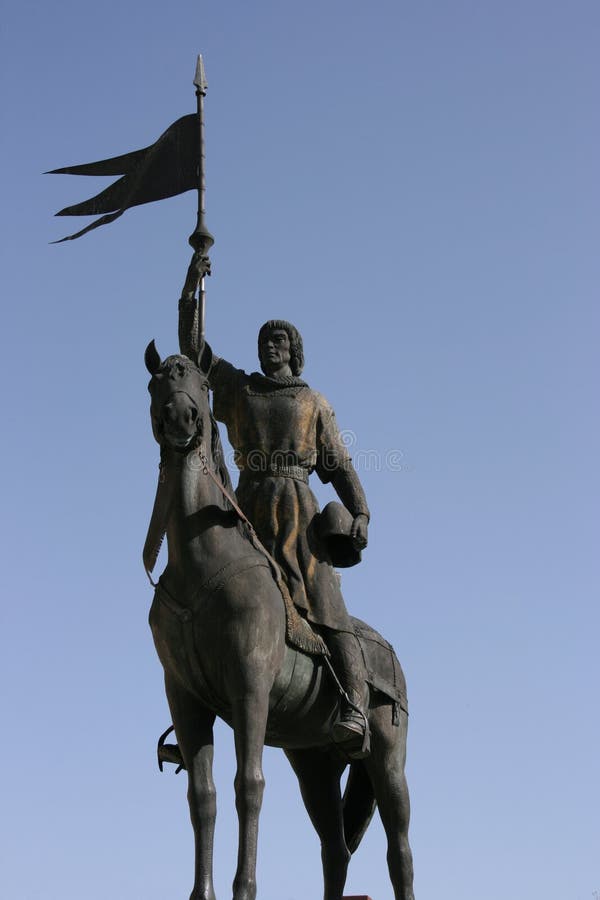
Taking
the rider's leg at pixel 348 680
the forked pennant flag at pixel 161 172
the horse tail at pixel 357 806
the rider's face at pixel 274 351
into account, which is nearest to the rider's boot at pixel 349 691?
the rider's leg at pixel 348 680

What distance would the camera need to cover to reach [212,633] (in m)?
11.4

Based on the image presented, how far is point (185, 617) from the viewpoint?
37.7 feet

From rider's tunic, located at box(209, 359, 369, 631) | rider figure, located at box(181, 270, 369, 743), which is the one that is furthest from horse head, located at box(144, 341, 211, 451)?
rider's tunic, located at box(209, 359, 369, 631)

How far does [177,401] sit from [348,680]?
2824 millimetres

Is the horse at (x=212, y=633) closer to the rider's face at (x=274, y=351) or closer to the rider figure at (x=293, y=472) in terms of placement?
the rider figure at (x=293, y=472)

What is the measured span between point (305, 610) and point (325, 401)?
1993mm

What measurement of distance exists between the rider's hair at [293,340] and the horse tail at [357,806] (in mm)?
3620

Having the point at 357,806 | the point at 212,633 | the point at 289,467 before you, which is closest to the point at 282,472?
the point at 289,467

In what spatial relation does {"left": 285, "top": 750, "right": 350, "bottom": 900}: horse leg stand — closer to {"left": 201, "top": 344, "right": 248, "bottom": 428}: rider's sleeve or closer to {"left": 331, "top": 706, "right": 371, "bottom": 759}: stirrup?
{"left": 331, "top": 706, "right": 371, "bottom": 759}: stirrup

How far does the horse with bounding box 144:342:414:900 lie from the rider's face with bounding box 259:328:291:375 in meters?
1.27

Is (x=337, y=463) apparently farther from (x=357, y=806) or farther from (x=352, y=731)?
(x=357, y=806)

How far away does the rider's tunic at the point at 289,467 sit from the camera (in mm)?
12664

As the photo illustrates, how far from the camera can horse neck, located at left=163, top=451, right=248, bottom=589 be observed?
1163 centimetres

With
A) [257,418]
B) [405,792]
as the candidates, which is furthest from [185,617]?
[405,792]
